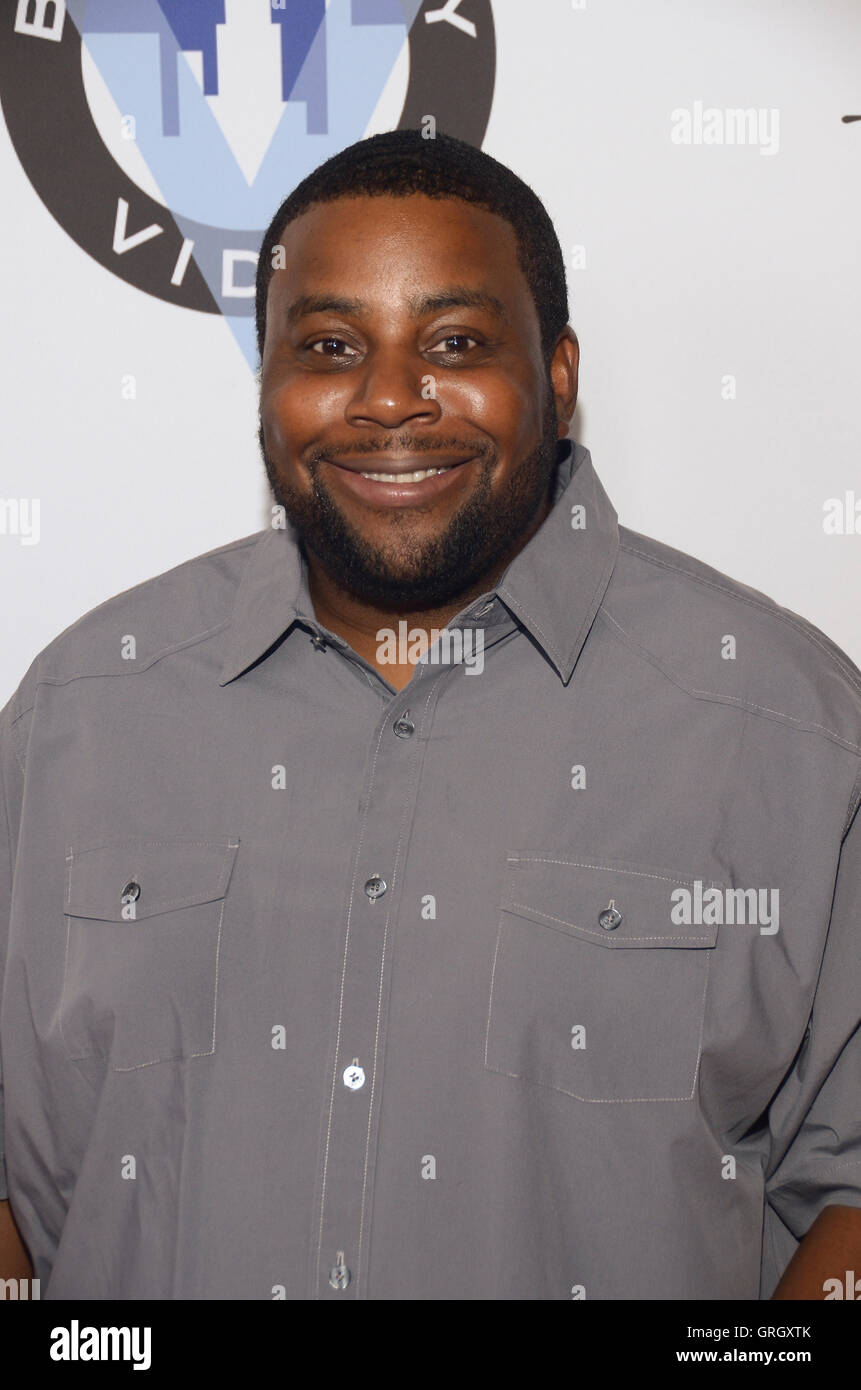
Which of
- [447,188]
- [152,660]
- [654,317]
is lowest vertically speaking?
[152,660]

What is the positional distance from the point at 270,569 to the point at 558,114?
29.5 inches

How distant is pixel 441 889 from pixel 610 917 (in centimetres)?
16

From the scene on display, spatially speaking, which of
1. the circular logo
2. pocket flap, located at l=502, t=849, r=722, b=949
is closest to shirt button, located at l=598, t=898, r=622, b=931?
pocket flap, located at l=502, t=849, r=722, b=949

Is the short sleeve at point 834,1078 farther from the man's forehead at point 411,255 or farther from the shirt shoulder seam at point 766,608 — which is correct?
the man's forehead at point 411,255

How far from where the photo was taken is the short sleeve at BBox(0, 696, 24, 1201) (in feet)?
4.86

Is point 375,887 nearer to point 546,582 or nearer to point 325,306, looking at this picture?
point 546,582

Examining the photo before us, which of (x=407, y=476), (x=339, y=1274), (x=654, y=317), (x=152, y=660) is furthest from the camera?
(x=654, y=317)

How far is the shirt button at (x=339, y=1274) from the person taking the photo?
4.12 ft

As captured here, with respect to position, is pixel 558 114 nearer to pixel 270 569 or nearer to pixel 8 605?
pixel 270 569

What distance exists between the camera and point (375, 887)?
1.31 meters

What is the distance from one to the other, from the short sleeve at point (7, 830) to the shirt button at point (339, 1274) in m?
0.43

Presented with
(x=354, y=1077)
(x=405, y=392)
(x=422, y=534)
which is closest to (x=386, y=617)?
(x=422, y=534)

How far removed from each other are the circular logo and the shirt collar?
51cm

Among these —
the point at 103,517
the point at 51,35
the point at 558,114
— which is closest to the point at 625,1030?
the point at 103,517
